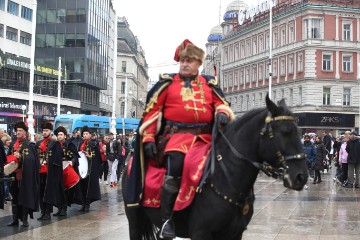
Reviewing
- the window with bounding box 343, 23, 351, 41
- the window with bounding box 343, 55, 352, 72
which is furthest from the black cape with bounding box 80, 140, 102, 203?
the window with bounding box 343, 23, 351, 41

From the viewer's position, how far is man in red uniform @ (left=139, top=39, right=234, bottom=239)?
5684 mm

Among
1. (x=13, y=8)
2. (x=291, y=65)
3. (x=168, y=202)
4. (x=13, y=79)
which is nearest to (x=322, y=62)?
(x=291, y=65)

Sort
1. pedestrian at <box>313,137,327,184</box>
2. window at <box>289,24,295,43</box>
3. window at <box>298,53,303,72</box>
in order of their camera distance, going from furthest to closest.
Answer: window at <box>289,24,295,43</box> < window at <box>298,53,303,72</box> < pedestrian at <box>313,137,327,184</box>

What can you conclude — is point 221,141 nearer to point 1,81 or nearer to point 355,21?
point 1,81

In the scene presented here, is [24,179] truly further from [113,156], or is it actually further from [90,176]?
[113,156]

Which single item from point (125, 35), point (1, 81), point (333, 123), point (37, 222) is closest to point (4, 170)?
point (37, 222)

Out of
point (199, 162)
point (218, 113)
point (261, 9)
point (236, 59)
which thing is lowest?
point (199, 162)

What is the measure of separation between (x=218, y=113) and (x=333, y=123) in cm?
6303

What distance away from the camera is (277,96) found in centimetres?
7544

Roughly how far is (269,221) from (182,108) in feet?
23.2

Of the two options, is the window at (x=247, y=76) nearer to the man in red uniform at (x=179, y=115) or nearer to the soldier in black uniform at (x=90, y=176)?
the soldier in black uniform at (x=90, y=176)

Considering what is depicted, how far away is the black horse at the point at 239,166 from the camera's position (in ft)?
17.0

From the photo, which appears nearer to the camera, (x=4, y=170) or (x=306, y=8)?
(x=4, y=170)

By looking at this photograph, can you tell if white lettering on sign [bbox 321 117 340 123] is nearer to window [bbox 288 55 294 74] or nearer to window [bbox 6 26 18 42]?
window [bbox 288 55 294 74]
